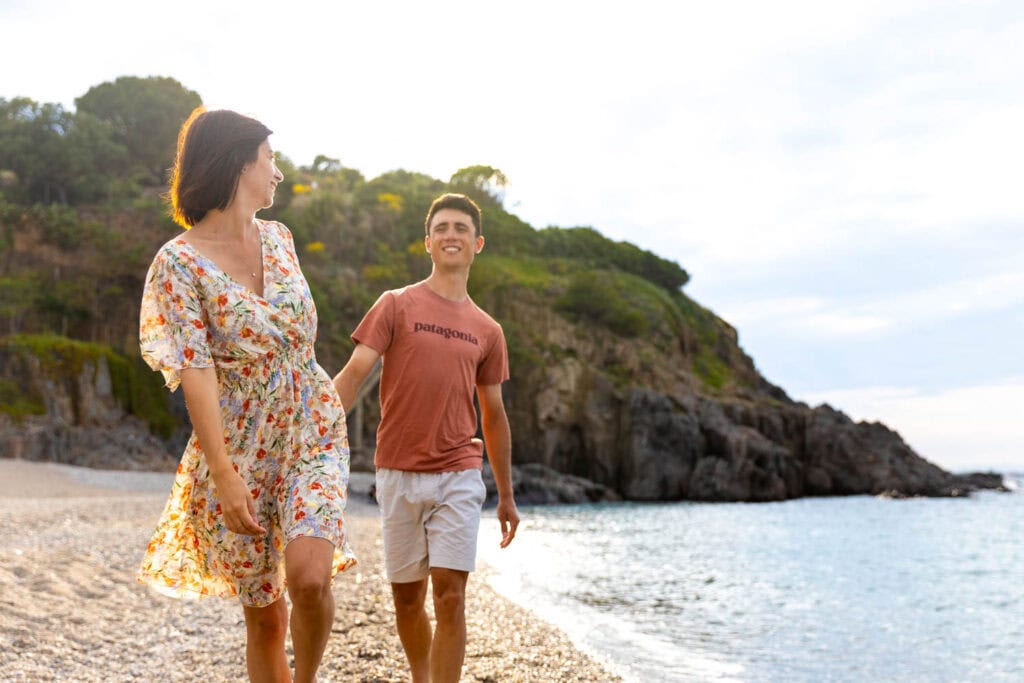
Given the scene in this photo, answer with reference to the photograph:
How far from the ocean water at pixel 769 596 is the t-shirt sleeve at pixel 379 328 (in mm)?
3720

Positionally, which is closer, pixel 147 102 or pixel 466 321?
pixel 466 321

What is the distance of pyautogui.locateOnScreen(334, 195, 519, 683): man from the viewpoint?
3799 millimetres

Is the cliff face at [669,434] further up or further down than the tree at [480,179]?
further down

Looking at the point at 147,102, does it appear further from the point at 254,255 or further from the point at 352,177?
the point at 254,255

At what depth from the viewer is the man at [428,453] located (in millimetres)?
3799

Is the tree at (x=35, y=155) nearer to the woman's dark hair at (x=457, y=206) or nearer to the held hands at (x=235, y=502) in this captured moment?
the woman's dark hair at (x=457, y=206)

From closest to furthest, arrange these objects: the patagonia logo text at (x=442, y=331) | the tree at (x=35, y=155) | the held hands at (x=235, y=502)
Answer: the held hands at (x=235, y=502), the patagonia logo text at (x=442, y=331), the tree at (x=35, y=155)

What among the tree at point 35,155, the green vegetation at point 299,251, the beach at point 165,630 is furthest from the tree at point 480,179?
the beach at point 165,630

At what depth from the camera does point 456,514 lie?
3.82 m

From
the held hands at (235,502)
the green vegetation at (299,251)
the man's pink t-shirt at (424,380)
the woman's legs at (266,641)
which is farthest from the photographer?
the green vegetation at (299,251)

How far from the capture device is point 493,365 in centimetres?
423

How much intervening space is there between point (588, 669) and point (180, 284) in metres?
4.40

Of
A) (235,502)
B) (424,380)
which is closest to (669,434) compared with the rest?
(424,380)

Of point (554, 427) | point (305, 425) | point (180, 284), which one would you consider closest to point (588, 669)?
point (305, 425)
